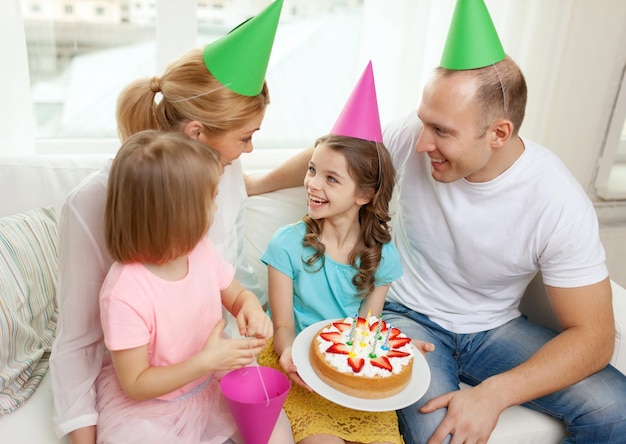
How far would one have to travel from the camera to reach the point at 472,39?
166 centimetres

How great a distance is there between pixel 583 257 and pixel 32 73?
7.31 ft

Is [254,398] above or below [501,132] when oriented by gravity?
below

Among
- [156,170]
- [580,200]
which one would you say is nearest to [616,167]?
[580,200]

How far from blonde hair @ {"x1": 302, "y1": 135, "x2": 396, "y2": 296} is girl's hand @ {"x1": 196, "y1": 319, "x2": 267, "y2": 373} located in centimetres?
50

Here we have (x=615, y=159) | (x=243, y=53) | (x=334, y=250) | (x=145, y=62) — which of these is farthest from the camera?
(x=615, y=159)

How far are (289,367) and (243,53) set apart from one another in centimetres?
79

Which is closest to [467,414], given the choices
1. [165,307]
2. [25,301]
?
[165,307]

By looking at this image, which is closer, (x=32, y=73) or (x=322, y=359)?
(x=322, y=359)

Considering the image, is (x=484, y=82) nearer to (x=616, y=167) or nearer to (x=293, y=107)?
(x=293, y=107)

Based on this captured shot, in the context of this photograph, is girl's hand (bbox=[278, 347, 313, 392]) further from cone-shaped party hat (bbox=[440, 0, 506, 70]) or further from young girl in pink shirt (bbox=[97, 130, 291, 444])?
cone-shaped party hat (bbox=[440, 0, 506, 70])

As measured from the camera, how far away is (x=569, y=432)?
5.87ft

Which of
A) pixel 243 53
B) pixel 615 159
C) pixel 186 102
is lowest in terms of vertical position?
pixel 615 159

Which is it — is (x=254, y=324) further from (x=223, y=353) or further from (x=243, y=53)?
(x=243, y=53)

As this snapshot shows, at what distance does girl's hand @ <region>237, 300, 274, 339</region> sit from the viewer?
142cm
